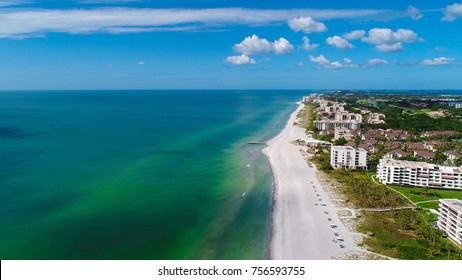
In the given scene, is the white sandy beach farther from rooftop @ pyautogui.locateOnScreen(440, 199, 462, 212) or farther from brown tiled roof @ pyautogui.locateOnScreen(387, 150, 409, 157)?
brown tiled roof @ pyautogui.locateOnScreen(387, 150, 409, 157)

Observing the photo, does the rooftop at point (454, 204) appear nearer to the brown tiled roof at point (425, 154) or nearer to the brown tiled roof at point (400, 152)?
the brown tiled roof at point (400, 152)

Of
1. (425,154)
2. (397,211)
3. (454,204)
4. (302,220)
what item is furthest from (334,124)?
(302,220)

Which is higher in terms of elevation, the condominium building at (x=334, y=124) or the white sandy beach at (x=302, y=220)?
the condominium building at (x=334, y=124)

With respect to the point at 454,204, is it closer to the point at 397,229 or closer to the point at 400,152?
the point at 397,229

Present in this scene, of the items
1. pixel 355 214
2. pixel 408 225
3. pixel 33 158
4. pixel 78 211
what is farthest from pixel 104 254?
pixel 33 158

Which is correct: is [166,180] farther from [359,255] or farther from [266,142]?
[266,142]

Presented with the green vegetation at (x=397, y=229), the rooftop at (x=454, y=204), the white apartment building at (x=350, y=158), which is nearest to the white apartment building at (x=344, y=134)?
the white apartment building at (x=350, y=158)
